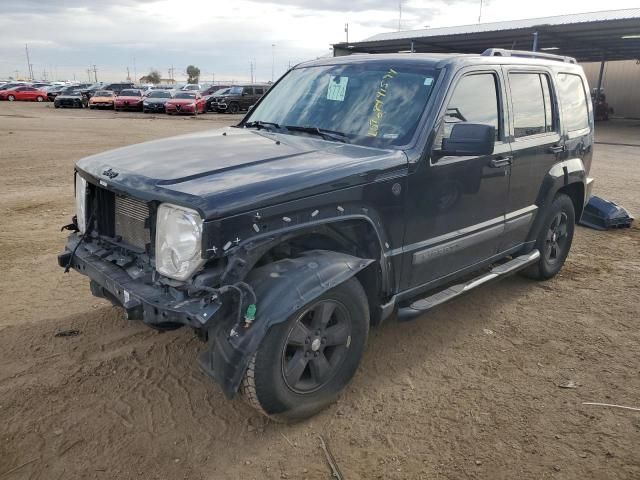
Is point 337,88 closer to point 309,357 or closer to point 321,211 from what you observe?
point 321,211

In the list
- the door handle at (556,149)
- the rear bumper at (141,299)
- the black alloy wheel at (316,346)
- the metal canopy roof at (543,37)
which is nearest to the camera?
the rear bumper at (141,299)

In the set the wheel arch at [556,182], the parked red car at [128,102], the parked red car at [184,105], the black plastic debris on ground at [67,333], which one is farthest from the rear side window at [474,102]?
the parked red car at [128,102]

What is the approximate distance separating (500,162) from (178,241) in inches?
99.4

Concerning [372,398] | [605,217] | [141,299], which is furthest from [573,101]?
[141,299]

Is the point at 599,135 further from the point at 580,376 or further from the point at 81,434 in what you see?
the point at 81,434

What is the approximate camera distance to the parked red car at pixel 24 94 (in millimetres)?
42719

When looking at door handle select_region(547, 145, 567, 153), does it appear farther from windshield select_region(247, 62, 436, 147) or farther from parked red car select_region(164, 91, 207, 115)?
parked red car select_region(164, 91, 207, 115)

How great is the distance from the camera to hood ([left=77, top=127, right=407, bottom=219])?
260 cm

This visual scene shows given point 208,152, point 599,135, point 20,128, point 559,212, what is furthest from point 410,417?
point 599,135

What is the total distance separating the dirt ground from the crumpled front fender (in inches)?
18.7

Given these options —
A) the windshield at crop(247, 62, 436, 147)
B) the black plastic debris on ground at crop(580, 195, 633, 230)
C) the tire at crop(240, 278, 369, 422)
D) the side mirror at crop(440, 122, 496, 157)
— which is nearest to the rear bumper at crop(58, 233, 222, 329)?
the tire at crop(240, 278, 369, 422)

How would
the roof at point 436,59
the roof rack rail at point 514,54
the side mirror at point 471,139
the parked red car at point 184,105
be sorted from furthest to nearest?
the parked red car at point 184,105
the roof rack rail at point 514,54
the roof at point 436,59
the side mirror at point 471,139

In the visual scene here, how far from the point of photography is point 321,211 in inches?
113

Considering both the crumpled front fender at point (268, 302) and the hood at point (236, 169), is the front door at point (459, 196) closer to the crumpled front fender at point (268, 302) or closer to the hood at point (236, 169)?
the hood at point (236, 169)
